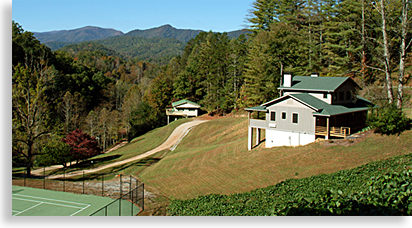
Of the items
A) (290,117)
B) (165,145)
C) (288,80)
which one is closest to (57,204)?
(290,117)

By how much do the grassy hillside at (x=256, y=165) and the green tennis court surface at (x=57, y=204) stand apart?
14.0 ft

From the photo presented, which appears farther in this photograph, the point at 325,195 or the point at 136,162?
the point at 136,162

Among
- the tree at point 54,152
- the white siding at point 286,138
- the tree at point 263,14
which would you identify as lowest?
the tree at point 54,152

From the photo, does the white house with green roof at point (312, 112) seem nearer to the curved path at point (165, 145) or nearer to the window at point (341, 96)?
the window at point (341, 96)

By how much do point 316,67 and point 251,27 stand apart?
25.6 metres

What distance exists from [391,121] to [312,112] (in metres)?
5.83

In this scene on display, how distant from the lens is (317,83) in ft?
92.2

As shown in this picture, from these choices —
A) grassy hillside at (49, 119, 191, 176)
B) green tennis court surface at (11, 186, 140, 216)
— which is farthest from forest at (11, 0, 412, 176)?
green tennis court surface at (11, 186, 140, 216)

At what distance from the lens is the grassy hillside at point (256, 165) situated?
63.2 ft

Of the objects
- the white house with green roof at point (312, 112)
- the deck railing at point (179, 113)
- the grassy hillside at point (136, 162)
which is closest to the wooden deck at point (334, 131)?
the white house with green roof at point (312, 112)

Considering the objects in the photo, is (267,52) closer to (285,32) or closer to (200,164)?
(285,32)

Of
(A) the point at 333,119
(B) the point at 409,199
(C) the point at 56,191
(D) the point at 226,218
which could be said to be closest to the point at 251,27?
(A) the point at 333,119

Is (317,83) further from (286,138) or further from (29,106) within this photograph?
(29,106)

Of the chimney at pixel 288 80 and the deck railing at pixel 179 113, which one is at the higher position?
the chimney at pixel 288 80
